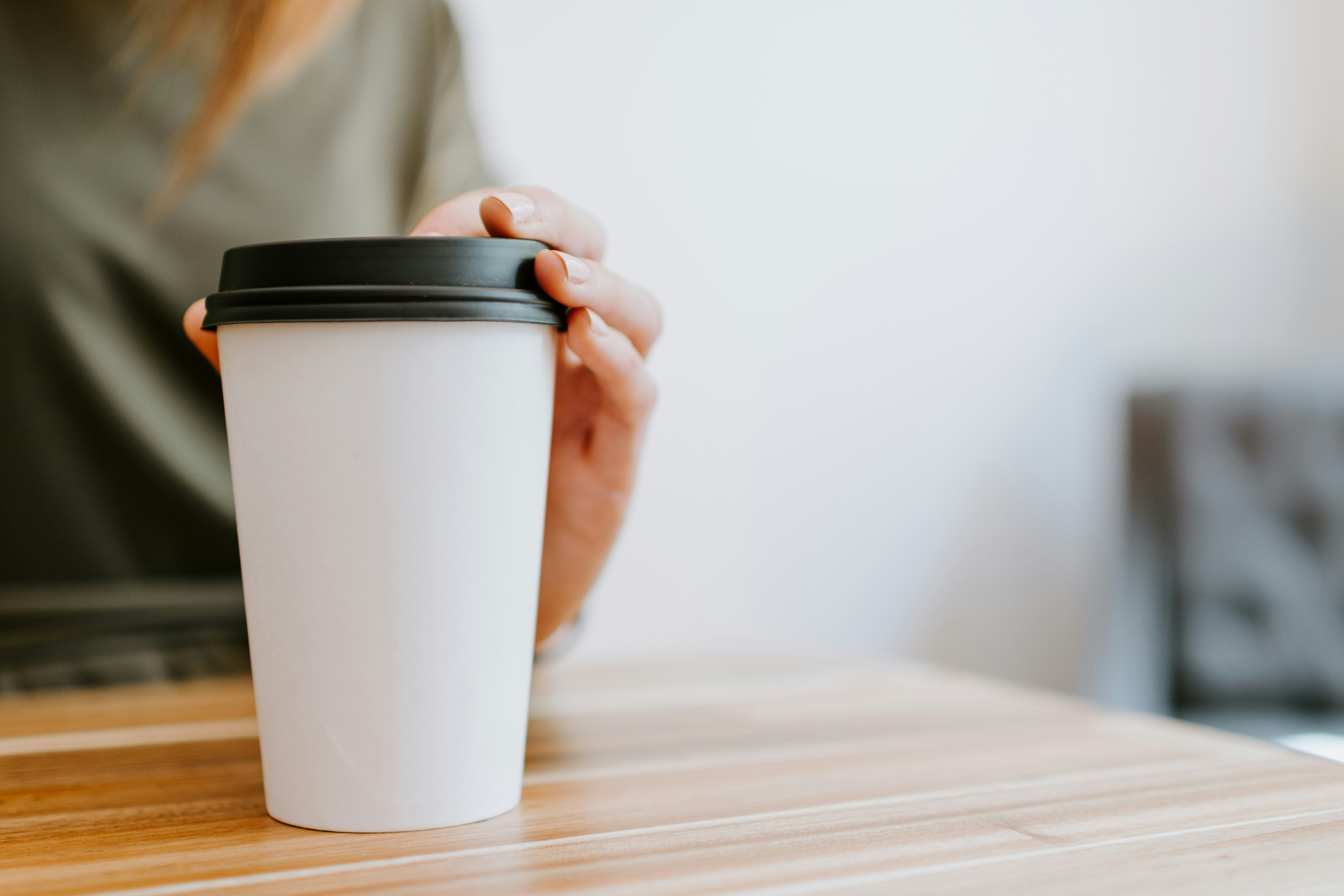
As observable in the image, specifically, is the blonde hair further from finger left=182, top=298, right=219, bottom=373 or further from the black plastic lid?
the black plastic lid

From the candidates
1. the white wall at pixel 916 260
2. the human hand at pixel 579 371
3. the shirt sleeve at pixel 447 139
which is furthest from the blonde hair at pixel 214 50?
the human hand at pixel 579 371

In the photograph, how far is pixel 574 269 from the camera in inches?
15.2

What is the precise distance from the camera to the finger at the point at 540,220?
42 centimetres

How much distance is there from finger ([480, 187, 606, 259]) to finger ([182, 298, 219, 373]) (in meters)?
0.13

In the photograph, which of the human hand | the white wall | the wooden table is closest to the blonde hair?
the white wall

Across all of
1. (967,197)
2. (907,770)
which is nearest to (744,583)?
(967,197)

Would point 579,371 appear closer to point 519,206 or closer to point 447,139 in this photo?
point 519,206

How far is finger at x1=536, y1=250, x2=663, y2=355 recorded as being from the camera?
1.24 feet

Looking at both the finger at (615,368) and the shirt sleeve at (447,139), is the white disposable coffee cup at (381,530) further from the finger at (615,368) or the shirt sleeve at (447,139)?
the shirt sleeve at (447,139)

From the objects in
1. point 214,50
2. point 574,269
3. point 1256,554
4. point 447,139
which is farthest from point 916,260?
point 574,269

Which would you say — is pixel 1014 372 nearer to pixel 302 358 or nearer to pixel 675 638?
pixel 675 638

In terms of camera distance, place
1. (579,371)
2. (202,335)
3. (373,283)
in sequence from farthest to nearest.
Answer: (579,371) < (202,335) < (373,283)

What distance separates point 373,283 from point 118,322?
27.1 inches

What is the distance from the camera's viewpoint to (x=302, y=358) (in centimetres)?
35
